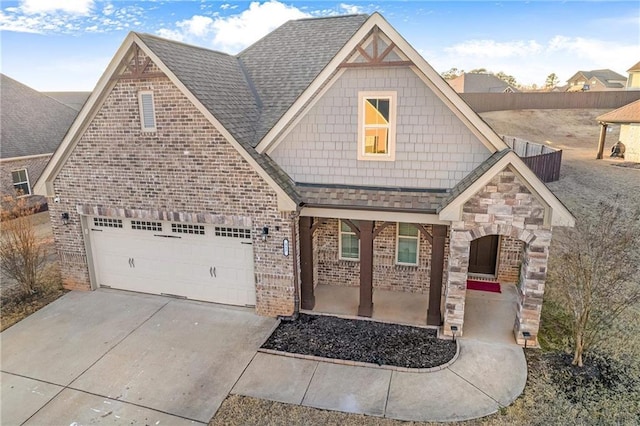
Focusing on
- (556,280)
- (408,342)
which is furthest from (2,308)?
(556,280)

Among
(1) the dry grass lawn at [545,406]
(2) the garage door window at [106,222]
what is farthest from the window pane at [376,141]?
(2) the garage door window at [106,222]

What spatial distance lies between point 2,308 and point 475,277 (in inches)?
536

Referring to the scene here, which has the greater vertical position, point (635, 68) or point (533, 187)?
point (635, 68)

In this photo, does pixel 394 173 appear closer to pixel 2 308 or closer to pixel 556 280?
pixel 556 280

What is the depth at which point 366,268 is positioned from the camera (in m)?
9.96

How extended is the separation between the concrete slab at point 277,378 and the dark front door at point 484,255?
21.5ft

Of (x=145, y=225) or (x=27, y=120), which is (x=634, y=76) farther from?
(x=27, y=120)

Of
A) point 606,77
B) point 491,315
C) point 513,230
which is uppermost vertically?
point 606,77

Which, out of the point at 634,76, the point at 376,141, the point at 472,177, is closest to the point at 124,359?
the point at 376,141

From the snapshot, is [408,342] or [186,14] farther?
[186,14]

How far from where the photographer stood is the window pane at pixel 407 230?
11.0 m

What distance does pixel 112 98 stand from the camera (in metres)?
10.2

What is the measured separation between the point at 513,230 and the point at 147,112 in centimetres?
904

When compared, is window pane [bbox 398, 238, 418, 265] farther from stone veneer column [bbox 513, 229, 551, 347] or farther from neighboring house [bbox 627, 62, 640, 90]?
neighboring house [bbox 627, 62, 640, 90]
